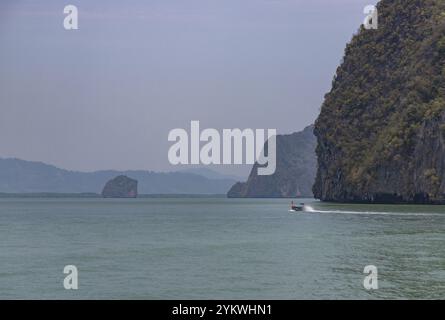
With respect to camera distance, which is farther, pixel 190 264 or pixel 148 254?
pixel 148 254

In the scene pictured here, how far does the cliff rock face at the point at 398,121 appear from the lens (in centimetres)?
15262

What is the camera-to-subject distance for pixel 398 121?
16862 cm

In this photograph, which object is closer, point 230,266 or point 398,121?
point 230,266

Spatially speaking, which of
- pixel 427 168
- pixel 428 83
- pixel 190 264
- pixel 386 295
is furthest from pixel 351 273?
pixel 428 83

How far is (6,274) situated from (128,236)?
1305 inches

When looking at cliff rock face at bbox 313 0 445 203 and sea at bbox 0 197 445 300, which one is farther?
cliff rock face at bbox 313 0 445 203

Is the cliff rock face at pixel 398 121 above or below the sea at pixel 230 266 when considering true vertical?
above

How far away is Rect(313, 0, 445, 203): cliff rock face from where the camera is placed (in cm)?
15262

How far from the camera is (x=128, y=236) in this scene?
241 ft

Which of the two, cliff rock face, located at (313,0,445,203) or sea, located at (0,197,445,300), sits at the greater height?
cliff rock face, located at (313,0,445,203)

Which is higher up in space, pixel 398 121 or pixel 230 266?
pixel 398 121

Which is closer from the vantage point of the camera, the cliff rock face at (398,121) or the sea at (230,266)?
the sea at (230,266)
